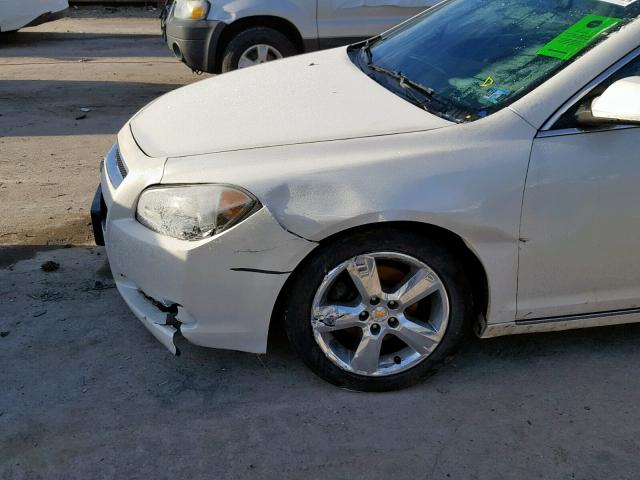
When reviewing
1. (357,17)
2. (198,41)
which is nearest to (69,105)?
(198,41)

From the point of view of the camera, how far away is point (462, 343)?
342 centimetres

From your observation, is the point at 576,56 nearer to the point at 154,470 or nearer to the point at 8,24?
the point at 154,470

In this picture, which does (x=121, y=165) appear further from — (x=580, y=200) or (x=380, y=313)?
(x=580, y=200)

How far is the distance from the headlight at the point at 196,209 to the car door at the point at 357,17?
213 inches

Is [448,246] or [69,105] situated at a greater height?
[448,246]

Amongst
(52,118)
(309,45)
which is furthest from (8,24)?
(309,45)

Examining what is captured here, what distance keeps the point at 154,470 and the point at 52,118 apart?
5.40 meters

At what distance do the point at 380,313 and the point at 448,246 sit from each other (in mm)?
385

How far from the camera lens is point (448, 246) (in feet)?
10.5

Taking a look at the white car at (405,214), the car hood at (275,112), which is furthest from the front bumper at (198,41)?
the white car at (405,214)

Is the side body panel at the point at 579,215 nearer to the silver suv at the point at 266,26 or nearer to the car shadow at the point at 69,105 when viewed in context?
the car shadow at the point at 69,105

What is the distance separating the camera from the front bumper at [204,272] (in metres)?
3.03

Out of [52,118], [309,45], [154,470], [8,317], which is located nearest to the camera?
[154,470]

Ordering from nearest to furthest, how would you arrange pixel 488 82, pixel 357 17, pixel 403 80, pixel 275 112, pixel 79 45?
pixel 488 82, pixel 275 112, pixel 403 80, pixel 357 17, pixel 79 45
